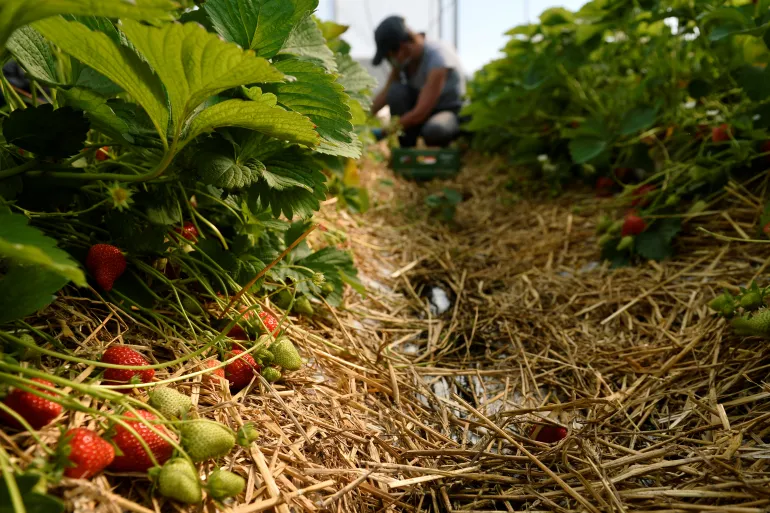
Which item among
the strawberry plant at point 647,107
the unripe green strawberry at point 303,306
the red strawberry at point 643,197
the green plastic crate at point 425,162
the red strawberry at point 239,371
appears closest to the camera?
the red strawberry at point 239,371

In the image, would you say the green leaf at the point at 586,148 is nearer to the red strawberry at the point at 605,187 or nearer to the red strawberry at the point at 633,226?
the red strawberry at the point at 605,187

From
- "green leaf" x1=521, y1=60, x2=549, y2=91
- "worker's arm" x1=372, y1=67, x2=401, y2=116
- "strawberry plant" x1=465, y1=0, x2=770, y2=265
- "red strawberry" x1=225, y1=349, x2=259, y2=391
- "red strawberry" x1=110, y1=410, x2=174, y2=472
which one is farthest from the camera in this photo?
"worker's arm" x1=372, y1=67, x2=401, y2=116

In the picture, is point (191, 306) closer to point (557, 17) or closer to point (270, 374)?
point (270, 374)

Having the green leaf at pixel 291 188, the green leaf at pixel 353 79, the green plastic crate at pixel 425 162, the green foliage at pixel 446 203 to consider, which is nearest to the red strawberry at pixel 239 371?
the green leaf at pixel 291 188

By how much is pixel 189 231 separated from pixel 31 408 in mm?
450

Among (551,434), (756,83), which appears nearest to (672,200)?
(756,83)

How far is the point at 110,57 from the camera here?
0.55 metres

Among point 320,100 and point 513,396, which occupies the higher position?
point 320,100

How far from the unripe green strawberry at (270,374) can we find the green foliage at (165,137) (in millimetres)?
164

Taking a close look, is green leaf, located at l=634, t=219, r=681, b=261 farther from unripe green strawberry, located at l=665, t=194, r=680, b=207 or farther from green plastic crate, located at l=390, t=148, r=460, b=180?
green plastic crate, located at l=390, t=148, r=460, b=180

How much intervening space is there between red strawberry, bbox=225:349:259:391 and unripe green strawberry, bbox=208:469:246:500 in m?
0.23

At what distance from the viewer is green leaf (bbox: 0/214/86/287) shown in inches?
15.1

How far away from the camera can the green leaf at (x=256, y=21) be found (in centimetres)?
70

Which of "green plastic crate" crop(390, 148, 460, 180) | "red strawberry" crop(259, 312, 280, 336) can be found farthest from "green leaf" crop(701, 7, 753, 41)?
"green plastic crate" crop(390, 148, 460, 180)
